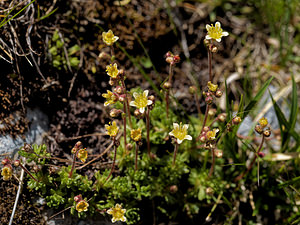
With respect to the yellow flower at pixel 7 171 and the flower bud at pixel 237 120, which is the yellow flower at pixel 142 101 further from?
the yellow flower at pixel 7 171

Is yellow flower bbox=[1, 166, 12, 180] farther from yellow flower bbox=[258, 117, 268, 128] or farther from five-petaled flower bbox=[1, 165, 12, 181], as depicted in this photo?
yellow flower bbox=[258, 117, 268, 128]

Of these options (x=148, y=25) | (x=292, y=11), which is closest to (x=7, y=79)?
(x=148, y=25)

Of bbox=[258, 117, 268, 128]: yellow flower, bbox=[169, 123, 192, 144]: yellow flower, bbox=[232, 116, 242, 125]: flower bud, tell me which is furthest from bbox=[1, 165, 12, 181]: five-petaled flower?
bbox=[258, 117, 268, 128]: yellow flower

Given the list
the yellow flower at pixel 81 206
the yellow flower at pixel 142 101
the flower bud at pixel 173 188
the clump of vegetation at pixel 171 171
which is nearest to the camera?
the yellow flower at pixel 81 206

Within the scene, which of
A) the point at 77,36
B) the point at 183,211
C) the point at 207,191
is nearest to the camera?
the point at 207,191

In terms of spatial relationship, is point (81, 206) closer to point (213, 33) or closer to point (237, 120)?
point (237, 120)

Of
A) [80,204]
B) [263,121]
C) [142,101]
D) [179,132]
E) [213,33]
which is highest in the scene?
[213,33]

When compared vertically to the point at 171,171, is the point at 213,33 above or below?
above

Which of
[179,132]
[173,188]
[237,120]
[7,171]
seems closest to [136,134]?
[179,132]

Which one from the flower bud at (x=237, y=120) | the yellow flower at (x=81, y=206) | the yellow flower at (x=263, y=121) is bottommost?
the yellow flower at (x=81, y=206)

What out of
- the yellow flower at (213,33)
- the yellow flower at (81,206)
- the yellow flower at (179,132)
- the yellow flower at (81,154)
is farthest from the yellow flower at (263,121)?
the yellow flower at (81,206)

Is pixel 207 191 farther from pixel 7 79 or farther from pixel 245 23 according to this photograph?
pixel 245 23
